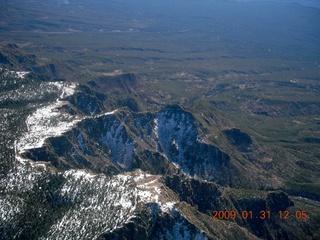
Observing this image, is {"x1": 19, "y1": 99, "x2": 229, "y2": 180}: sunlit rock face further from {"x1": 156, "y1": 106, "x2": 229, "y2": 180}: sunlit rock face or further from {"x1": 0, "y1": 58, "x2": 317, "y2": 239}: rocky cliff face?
{"x1": 0, "y1": 58, "x2": 317, "y2": 239}: rocky cliff face

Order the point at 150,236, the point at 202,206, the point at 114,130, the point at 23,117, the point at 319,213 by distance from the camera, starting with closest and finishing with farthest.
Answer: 1. the point at 150,236
2. the point at 202,206
3. the point at 319,213
4. the point at 23,117
5. the point at 114,130

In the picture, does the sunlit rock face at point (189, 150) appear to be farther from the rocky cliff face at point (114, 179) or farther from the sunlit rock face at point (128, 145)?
the rocky cliff face at point (114, 179)

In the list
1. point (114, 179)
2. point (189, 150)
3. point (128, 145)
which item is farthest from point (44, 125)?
point (189, 150)

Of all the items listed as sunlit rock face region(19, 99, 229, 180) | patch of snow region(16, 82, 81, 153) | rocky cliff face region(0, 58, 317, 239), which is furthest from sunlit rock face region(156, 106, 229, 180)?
patch of snow region(16, 82, 81, 153)

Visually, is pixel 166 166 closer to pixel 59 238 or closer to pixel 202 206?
pixel 202 206

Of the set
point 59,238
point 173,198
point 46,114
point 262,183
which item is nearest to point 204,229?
point 173,198

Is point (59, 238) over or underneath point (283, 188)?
over

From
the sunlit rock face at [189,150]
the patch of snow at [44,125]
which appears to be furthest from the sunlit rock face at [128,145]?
the patch of snow at [44,125]

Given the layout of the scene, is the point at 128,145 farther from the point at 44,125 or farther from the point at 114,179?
the point at 114,179

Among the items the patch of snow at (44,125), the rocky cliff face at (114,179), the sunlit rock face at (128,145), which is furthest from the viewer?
the sunlit rock face at (128,145)

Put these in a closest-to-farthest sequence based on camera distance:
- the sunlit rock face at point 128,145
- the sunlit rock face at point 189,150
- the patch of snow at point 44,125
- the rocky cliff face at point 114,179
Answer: the rocky cliff face at point 114,179
the patch of snow at point 44,125
the sunlit rock face at point 128,145
the sunlit rock face at point 189,150

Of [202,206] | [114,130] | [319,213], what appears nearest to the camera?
[202,206]
